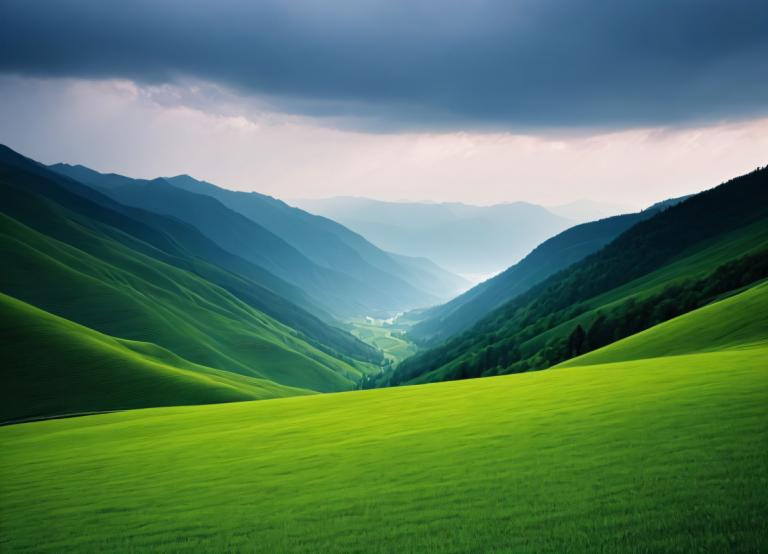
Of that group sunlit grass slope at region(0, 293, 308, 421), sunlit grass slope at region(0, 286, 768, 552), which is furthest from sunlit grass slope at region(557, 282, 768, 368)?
sunlit grass slope at region(0, 293, 308, 421)

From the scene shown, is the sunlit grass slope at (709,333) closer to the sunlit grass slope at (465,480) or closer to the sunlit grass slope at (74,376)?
the sunlit grass slope at (465,480)

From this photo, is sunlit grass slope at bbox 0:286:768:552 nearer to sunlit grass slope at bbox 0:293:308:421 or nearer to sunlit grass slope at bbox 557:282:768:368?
sunlit grass slope at bbox 557:282:768:368

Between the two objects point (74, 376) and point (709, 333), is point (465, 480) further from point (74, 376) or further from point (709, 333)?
point (74, 376)

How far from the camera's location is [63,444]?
50500 mm

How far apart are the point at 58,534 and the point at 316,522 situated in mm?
12231

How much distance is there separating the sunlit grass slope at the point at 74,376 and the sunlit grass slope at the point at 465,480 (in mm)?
81496

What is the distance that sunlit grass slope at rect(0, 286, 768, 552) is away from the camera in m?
16.0

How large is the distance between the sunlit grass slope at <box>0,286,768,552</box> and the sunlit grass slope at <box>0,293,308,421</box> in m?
81.5

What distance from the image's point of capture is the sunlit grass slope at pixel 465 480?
52.4 feet

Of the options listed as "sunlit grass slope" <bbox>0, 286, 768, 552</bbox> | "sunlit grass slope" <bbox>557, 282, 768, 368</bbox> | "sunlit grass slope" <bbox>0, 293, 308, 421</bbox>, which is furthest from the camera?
"sunlit grass slope" <bbox>0, 293, 308, 421</bbox>

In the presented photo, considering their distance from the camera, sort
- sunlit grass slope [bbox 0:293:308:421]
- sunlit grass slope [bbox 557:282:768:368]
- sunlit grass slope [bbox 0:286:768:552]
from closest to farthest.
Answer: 1. sunlit grass slope [bbox 0:286:768:552]
2. sunlit grass slope [bbox 557:282:768:368]
3. sunlit grass slope [bbox 0:293:308:421]

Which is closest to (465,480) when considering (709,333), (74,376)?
(709,333)

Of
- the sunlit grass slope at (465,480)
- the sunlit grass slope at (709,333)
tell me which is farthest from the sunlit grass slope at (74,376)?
the sunlit grass slope at (709,333)

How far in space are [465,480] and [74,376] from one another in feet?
414
